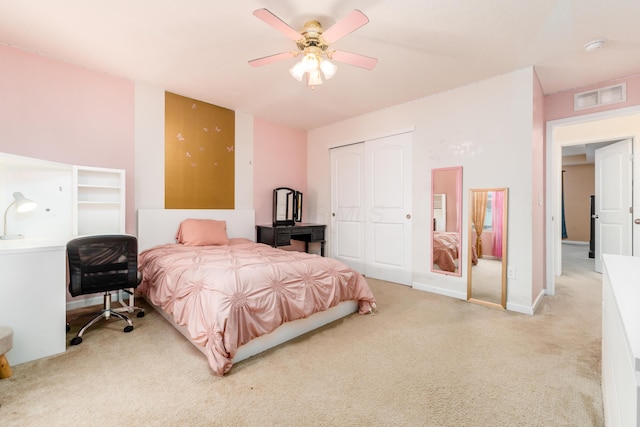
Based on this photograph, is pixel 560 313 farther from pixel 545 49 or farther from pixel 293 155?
pixel 293 155

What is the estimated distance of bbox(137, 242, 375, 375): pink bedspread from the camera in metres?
1.81

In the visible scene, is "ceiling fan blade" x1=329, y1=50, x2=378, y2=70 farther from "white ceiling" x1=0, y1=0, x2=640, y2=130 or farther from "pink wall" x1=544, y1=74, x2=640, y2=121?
"pink wall" x1=544, y1=74, x2=640, y2=121

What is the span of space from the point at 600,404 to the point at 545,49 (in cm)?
278

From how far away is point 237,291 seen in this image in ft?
6.24

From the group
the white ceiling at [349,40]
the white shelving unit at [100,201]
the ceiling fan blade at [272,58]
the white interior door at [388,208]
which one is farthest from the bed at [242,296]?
the white ceiling at [349,40]

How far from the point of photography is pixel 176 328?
241cm

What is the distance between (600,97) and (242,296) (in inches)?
170

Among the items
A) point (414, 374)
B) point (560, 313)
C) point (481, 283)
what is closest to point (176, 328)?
point (414, 374)

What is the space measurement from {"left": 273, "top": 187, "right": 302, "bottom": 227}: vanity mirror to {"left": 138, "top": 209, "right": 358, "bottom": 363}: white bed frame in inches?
18.4

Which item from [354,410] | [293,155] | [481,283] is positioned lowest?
[354,410]

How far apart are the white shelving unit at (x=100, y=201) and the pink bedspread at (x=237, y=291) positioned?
72cm

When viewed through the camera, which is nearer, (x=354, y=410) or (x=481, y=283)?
(x=354, y=410)

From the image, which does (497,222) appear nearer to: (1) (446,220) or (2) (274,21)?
(1) (446,220)

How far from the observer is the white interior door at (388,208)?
3.88 metres
